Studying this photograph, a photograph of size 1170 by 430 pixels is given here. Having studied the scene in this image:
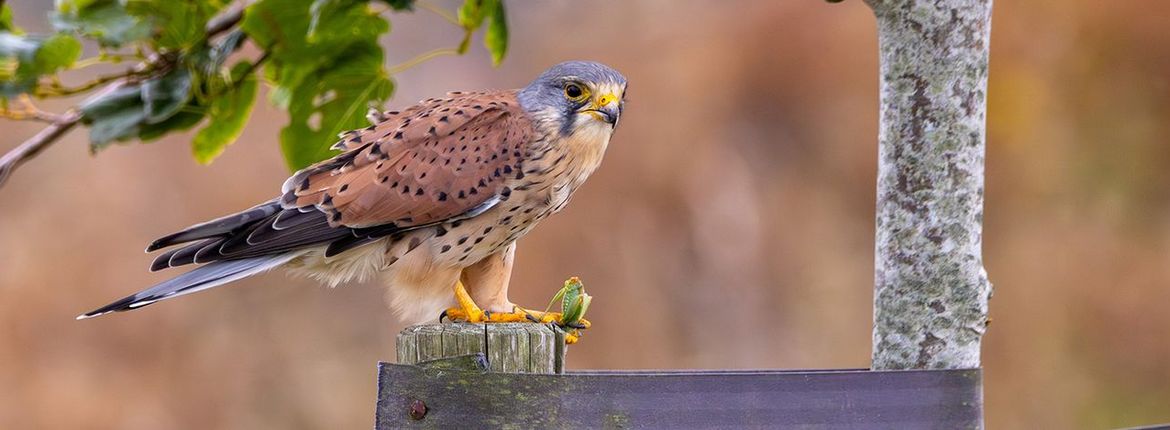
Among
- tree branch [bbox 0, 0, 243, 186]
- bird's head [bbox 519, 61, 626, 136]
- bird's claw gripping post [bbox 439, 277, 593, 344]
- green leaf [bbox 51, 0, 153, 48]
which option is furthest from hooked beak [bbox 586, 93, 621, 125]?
green leaf [bbox 51, 0, 153, 48]

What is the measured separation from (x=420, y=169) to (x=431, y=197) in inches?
2.6

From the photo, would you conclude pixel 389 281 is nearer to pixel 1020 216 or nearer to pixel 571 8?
pixel 571 8

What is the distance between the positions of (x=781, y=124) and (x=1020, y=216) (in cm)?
141

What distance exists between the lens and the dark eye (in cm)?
254

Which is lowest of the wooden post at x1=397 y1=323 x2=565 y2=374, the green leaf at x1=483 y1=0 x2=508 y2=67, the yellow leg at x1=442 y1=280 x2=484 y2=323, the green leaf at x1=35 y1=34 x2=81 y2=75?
the wooden post at x1=397 y1=323 x2=565 y2=374

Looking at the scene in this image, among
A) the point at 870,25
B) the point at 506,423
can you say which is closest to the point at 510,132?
the point at 506,423

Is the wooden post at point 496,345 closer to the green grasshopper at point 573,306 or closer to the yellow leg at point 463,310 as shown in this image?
the green grasshopper at point 573,306

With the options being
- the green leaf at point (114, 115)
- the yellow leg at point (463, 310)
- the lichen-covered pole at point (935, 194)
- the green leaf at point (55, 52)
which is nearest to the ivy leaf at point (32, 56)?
the green leaf at point (55, 52)

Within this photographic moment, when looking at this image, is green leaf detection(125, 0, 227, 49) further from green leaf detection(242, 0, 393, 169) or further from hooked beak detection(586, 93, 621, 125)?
hooked beak detection(586, 93, 621, 125)

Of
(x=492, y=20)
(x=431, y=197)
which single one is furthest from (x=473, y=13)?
(x=431, y=197)

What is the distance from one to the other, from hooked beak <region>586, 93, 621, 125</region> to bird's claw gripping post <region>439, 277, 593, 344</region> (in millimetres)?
367

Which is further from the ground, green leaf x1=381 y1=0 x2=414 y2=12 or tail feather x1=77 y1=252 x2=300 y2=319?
green leaf x1=381 y1=0 x2=414 y2=12

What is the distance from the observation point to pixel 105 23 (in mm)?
2098

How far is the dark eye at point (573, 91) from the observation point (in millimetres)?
2541
